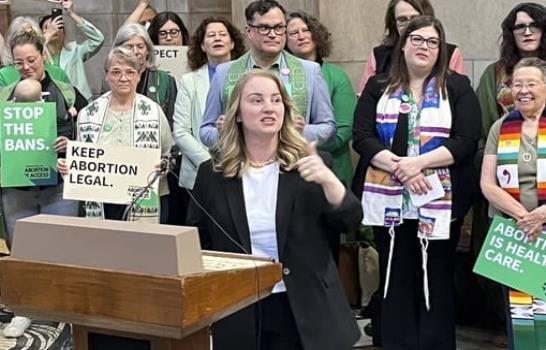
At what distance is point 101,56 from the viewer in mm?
8672

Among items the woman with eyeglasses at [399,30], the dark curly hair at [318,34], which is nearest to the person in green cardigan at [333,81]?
the dark curly hair at [318,34]

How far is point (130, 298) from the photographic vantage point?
7.99 ft

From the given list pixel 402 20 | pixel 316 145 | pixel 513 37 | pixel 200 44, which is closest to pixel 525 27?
pixel 513 37

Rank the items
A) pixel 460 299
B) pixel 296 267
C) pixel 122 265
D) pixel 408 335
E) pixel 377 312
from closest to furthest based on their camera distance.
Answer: pixel 122 265 < pixel 296 267 < pixel 408 335 < pixel 377 312 < pixel 460 299

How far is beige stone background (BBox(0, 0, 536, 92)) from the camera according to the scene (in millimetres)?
6359

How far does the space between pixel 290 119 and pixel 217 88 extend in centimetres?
164

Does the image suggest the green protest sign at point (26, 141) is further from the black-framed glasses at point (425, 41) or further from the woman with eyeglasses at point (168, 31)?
the black-framed glasses at point (425, 41)

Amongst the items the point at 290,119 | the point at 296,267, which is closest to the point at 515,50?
the point at 290,119

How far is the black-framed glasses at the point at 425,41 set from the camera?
480 cm

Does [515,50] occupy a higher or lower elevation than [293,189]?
higher

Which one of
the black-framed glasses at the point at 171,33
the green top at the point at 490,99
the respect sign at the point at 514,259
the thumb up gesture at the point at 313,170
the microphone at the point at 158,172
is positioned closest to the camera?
the thumb up gesture at the point at 313,170

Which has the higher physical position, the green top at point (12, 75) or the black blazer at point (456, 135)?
the green top at point (12, 75)

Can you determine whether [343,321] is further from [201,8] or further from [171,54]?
[201,8]

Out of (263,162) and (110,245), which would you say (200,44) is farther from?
(110,245)
